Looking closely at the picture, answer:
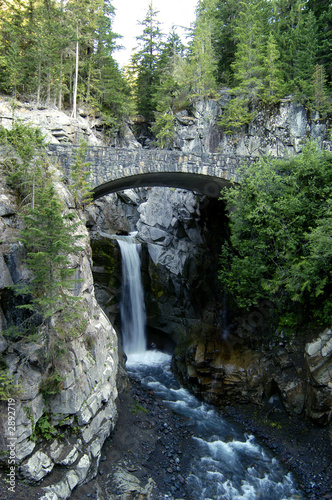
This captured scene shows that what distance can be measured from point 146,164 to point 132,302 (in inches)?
397

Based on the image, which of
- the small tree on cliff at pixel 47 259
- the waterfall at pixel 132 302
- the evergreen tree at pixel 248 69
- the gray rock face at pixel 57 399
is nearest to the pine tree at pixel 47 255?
the small tree on cliff at pixel 47 259

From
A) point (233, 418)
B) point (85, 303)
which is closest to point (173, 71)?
point (85, 303)

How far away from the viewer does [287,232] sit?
1320 centimetres

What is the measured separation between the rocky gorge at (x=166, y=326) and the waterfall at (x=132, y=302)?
52 cm

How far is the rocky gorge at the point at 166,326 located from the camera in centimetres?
848

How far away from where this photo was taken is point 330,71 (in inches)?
890

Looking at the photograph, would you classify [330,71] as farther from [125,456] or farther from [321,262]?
[125,456]

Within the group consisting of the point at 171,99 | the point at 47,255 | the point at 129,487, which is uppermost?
the point at 171,99

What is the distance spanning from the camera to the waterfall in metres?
20.7

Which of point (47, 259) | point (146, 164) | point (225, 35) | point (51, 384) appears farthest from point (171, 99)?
point (51, 384)

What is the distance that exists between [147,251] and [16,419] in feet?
51.0

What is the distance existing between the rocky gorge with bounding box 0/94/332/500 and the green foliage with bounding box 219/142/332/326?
1.37m

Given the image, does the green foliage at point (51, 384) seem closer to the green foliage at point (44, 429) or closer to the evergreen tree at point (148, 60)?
the green foliage at point (44, 429)

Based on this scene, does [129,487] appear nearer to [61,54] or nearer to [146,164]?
[146,164]
